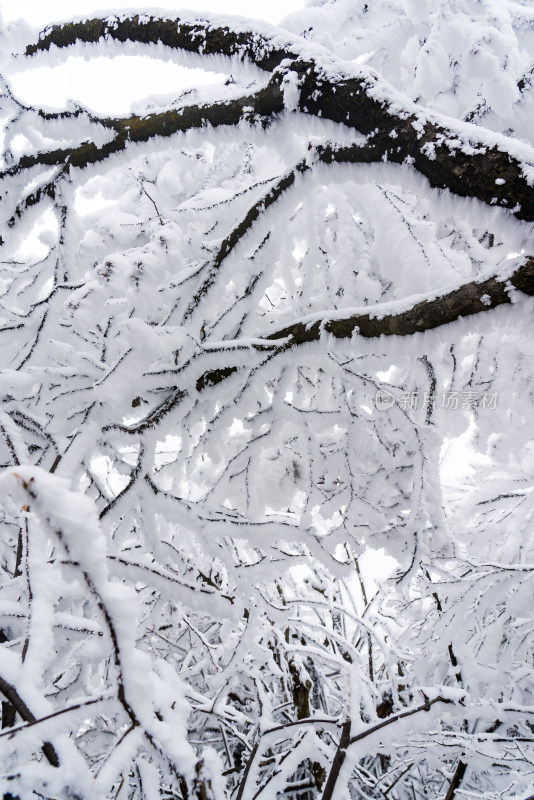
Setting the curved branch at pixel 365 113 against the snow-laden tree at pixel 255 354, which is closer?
the snow-laden tree at pixel 255 354

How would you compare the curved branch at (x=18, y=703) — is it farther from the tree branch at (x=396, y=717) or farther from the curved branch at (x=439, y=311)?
the curved branch at (x=439, y=311)

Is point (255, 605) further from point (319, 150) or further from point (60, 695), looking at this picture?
point (319, 150)

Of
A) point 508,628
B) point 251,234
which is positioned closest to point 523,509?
point 508,628

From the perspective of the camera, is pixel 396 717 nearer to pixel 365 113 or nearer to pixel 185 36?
pixel 365 113

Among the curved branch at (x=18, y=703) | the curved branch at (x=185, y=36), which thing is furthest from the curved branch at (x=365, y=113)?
the curved branch at (x=18, y=703)

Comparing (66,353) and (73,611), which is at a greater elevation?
(66,353)

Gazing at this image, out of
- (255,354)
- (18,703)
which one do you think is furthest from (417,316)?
(18,703)

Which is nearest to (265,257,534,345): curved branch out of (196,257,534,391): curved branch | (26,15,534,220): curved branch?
(196,257,534,391): curved branch

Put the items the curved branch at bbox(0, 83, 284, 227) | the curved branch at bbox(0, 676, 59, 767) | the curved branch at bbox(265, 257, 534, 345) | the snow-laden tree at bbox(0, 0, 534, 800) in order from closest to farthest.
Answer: the curved branch at bbox(0, 676, 59, 767) → the snow-laden tree at bbox(0, 0, 534, 800) → the curved branch at bbox(265, 257, 534, 345) → the curved branch at bbox(0, 83, 284, 227)

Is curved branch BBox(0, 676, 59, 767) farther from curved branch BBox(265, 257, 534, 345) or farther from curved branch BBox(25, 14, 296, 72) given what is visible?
curved branch BBox(25, 14, 296, 72)
